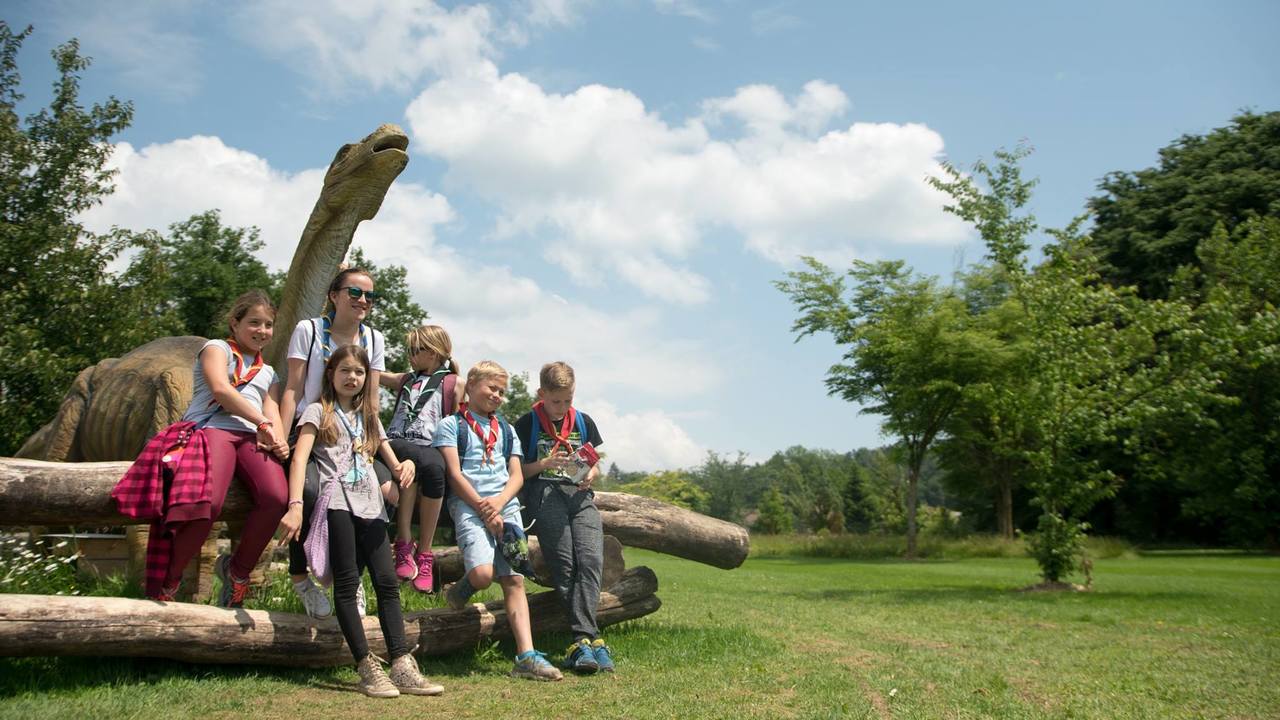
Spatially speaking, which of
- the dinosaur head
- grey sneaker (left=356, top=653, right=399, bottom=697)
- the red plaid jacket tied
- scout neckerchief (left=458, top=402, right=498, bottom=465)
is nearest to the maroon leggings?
the red plaid jacket tied

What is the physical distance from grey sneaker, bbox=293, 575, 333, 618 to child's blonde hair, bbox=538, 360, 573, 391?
6.94 feet

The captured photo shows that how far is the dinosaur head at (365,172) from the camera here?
286 inches

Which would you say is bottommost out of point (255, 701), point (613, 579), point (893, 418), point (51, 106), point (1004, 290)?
point (255, 701)

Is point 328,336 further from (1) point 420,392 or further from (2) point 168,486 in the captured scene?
(2) point 168,486

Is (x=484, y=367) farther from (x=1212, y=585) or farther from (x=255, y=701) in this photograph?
(x=1212, y=585)

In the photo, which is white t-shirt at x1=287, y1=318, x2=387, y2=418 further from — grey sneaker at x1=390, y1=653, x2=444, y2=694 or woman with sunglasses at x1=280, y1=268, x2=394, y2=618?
grey sneaker at x1=390, y1=653, x2=444, y2=694

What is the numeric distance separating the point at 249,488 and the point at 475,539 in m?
1.46

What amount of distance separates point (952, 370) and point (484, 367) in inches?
1026

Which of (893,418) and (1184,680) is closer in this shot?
(1184,680)

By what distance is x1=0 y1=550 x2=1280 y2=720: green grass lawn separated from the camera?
508cm

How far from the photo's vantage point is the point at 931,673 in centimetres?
691

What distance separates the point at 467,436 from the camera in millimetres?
6289

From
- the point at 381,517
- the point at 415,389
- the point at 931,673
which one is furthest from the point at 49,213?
the point at 931,673

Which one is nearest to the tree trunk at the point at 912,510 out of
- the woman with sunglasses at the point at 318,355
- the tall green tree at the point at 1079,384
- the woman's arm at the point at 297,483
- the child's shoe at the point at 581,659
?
the tall green tree at the point at 1079,384
